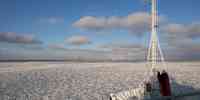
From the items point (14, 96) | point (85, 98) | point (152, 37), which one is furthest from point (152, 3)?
point (14, 96)

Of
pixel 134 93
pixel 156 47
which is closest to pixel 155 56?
pixel 156 47

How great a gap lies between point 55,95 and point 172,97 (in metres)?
6.07

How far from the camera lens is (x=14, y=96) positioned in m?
10.1

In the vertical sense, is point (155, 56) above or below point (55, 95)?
→ above

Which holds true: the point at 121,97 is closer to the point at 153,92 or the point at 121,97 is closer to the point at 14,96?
the point at 153,92

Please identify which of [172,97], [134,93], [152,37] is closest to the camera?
[172,97]

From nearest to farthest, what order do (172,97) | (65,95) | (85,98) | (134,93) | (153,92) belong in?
(172,97), (153,92), (134,93), (85,98), (65,95)

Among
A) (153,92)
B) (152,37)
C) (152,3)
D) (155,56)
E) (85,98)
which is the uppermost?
(152,3)

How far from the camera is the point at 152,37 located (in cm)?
664

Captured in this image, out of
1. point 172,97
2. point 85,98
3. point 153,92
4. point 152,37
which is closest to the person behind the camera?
point 172,97

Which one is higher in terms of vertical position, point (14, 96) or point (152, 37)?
point (152, 37)

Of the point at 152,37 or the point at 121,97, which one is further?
the point at 121,97

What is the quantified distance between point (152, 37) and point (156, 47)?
0.33 m

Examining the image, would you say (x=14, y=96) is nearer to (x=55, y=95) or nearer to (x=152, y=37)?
(x=55, y=95)
